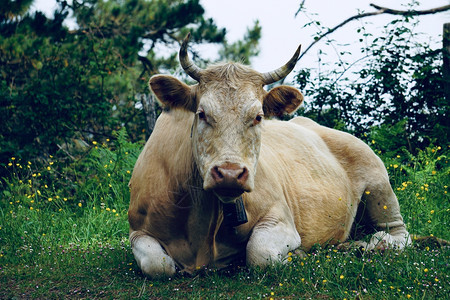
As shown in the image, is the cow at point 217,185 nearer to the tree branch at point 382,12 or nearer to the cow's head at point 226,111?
the cow's head at point 226,111

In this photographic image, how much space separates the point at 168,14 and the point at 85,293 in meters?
11.9

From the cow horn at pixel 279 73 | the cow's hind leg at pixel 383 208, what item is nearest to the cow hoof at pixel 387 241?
the cow's hind leg at pixel 383 208

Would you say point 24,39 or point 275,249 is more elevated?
point 24,39

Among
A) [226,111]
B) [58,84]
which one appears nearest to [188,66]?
[226,111]

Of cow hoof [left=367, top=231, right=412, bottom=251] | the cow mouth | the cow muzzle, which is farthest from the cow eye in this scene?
cow hoof [left=367, top=231, right=412, bottom=251]

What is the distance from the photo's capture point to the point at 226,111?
4262 millimetres

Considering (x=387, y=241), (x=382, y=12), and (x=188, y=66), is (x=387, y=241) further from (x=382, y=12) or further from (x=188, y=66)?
(x=382, y=12)

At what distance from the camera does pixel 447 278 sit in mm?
4047

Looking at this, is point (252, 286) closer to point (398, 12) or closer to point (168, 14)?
point (398, 12)

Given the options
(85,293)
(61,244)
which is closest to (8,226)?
(61,244)

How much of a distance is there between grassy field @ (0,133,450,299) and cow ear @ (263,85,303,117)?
1.33 meters

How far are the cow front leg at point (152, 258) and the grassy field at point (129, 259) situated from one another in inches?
3.6

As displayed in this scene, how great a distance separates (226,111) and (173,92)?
0.66 metres

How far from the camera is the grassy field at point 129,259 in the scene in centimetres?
411
